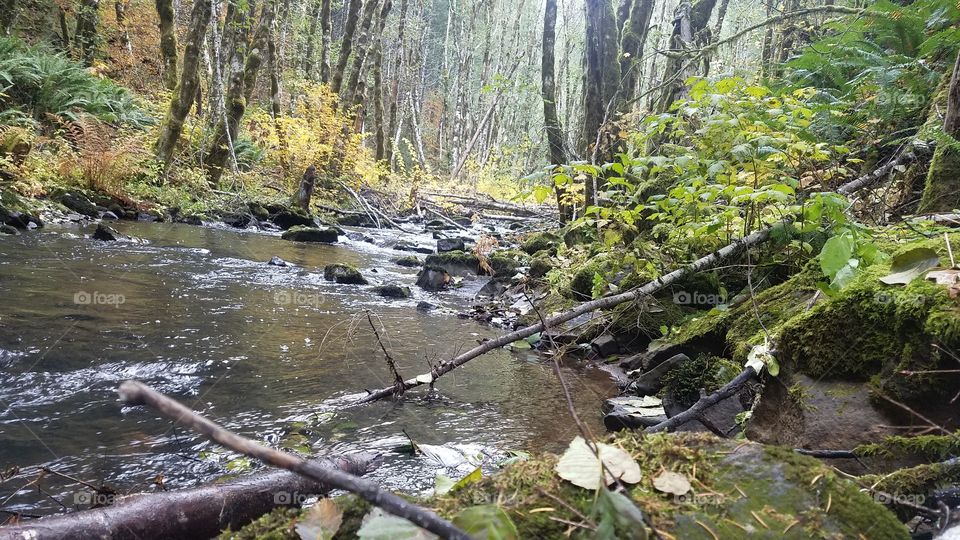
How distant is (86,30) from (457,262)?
16.7 meters

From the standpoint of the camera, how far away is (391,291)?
7668mm

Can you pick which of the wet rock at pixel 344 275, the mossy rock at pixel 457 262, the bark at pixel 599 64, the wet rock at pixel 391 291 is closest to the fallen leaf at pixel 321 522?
the wet rock at pixel 391 291

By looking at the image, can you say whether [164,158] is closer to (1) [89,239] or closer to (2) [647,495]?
(1) [89,239]

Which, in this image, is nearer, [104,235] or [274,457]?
[274,457]

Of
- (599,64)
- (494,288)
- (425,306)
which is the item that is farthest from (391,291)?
(599,64)

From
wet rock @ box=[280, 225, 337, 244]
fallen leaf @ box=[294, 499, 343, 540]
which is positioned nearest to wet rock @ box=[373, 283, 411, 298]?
wet rock @ box=[280, 225, 337, 244]

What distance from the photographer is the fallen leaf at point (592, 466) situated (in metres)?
1.18

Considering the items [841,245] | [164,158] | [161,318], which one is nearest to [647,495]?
[841,245]

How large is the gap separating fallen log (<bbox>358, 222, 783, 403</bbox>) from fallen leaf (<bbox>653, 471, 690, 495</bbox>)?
2.14m

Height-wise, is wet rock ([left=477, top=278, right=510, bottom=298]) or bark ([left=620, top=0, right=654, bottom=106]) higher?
bark ([left=620, top=0, right=654, bottom=106])

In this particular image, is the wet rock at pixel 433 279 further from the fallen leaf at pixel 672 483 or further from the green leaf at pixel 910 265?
the fallen leaf at pixel 672 483

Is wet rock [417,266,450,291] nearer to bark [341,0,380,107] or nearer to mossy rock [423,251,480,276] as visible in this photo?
mossy rock [423,251,480,276]

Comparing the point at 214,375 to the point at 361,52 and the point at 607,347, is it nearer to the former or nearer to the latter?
the point at 607,347

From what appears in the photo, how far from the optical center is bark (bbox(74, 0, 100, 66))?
57.2ft
